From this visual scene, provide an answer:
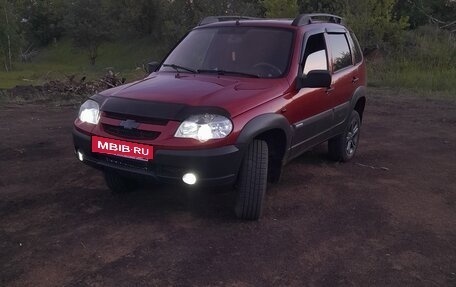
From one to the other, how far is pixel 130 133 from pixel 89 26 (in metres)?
48.2

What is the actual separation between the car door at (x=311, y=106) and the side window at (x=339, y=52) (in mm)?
215

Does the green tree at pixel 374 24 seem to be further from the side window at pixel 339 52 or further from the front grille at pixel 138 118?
the front grille at pixel 138 118

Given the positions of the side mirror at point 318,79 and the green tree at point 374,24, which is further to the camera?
the green tree at point 374,24

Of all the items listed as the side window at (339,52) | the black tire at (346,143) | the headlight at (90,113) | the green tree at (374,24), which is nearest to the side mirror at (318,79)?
the side window at (339,52)

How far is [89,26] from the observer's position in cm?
4909

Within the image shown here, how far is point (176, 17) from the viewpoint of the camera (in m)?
35.8

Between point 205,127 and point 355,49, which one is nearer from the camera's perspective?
point 205,127

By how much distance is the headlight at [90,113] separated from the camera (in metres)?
4.25

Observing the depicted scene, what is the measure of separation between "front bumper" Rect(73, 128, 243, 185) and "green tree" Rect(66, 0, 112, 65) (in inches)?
1823

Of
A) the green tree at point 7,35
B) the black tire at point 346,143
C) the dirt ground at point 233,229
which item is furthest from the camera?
the green tree at point 7,35

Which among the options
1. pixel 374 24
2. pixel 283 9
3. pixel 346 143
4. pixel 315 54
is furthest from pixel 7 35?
pixel 315 54

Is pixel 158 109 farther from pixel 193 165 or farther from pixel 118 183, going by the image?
pixel 118 183

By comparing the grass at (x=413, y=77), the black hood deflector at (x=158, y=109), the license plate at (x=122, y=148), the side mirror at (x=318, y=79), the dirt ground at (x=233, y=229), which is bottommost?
the grass at (x=413, y=77)

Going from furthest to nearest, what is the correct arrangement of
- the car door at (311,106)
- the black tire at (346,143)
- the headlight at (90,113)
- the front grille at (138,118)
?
the black tire at (346,143) < the car door at (311,106) < the headlight at (90,113) < the front grille at (138,118)
